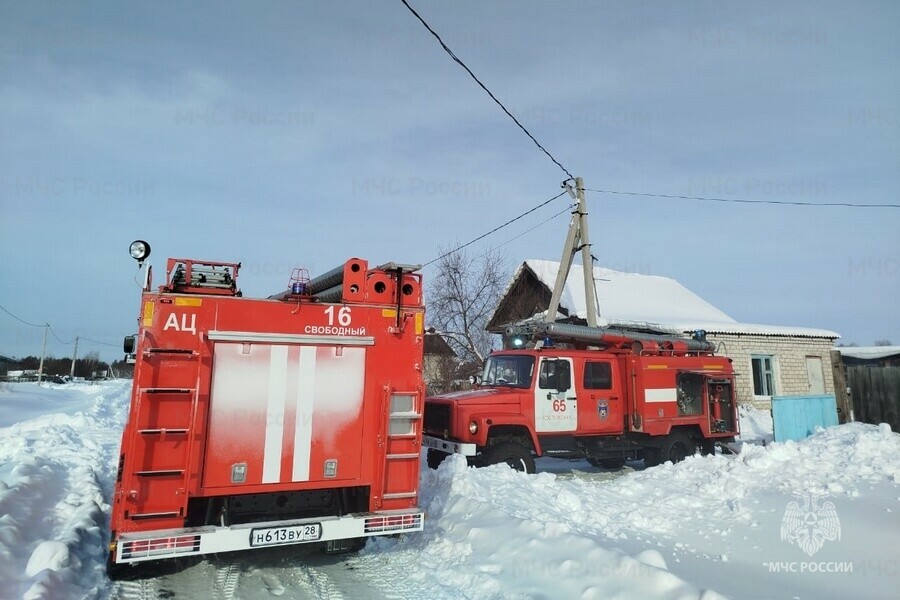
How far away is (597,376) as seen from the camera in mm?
11555

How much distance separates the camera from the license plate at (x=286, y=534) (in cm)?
515

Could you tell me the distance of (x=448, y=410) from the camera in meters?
10.3

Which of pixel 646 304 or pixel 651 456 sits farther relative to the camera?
pixel 646 304

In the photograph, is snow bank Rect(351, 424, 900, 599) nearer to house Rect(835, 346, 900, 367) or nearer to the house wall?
the house wall

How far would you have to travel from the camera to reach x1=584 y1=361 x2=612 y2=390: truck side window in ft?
37.5

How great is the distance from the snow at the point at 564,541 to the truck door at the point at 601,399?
1.45 m

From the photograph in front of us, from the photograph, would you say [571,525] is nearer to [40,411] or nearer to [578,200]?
[578,200]

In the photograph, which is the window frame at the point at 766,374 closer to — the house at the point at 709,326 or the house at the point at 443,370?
the house at the point at 709,326

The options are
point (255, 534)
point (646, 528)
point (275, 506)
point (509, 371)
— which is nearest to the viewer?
point (255, 534)

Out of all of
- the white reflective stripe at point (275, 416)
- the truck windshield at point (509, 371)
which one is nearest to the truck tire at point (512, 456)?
the truck windshield at point (509, 371)

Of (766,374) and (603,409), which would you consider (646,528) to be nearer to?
(603,409)

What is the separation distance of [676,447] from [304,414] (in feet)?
31.3

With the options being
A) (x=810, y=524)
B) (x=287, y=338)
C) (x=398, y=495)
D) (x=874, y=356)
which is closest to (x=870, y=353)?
(x=874, y=356)

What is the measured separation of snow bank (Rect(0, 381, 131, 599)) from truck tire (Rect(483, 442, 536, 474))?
5.87m
